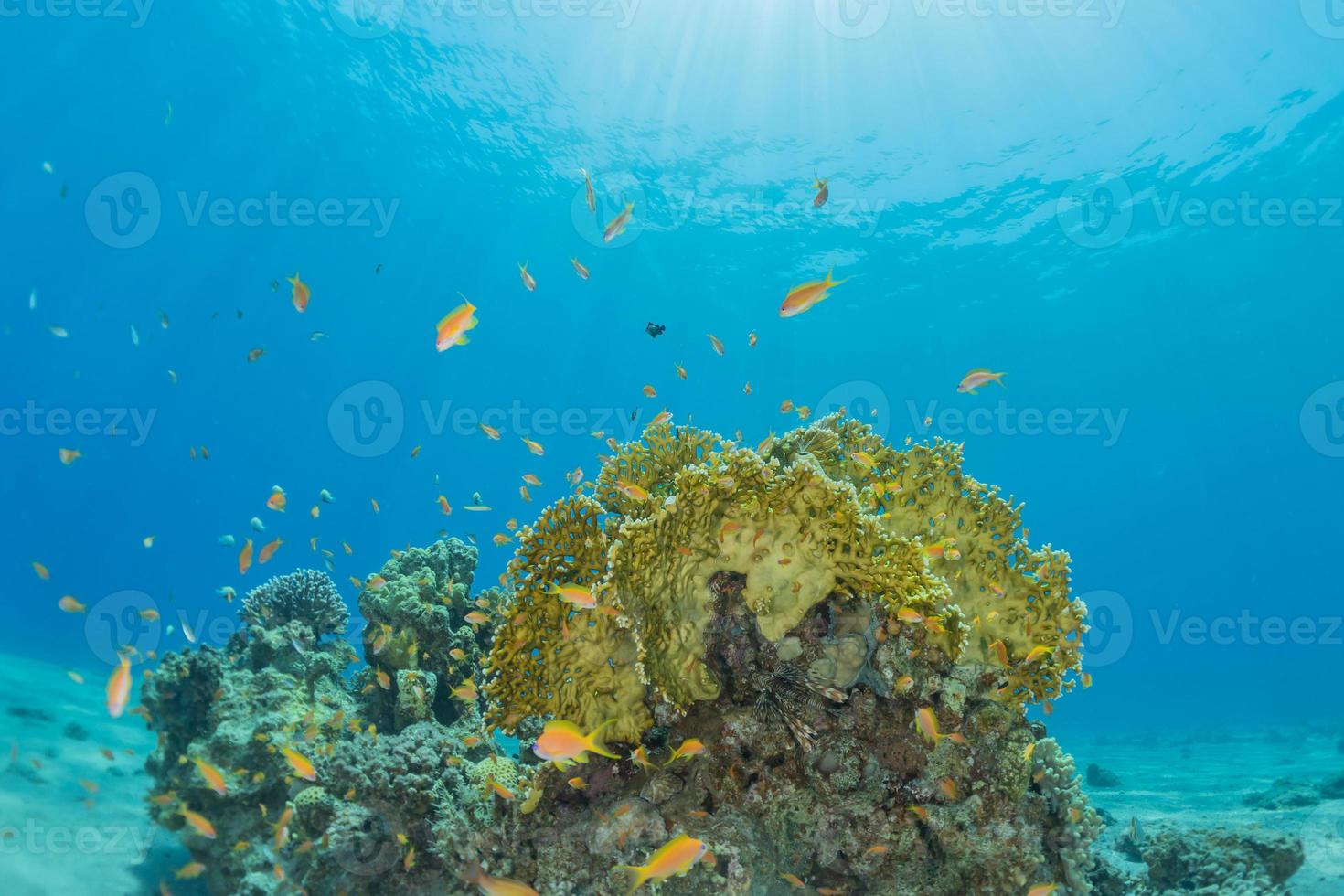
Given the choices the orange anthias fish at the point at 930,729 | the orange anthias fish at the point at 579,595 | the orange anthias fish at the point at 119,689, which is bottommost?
the orange anthias fish at the point at 119,689

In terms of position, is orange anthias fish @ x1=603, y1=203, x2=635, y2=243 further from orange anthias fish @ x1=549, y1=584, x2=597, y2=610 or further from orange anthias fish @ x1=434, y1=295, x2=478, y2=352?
orange anthias fish @ x1=549, y1=584, x2=597, y2=610

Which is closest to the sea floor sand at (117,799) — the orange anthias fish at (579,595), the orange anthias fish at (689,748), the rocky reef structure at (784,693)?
the rocky reef structure at (784,693)

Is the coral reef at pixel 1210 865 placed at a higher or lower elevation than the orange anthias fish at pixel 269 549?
lower

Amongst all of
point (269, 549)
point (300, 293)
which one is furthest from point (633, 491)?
point (269, 549)

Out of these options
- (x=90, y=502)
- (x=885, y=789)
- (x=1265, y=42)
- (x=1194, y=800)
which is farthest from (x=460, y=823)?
(x=90, y=502)

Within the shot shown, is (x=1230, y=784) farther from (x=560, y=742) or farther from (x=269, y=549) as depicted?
(x=269, y=549)

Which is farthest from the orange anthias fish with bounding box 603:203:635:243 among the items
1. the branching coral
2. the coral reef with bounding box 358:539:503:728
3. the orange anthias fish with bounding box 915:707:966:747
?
the branching coral

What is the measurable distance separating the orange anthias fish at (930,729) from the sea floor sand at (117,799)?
687 cm

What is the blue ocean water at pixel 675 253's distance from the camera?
35.7 meters

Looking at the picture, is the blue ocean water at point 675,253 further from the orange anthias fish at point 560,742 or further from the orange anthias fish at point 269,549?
the orange anthias fish at point 560,742

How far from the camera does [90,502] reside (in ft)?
411

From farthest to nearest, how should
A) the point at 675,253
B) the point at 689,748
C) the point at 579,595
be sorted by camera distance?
the point at 675,253 → the point at 579,595 → the point at 689,748

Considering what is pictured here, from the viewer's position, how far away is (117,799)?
1162 cm

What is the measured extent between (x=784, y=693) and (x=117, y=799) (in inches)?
526
